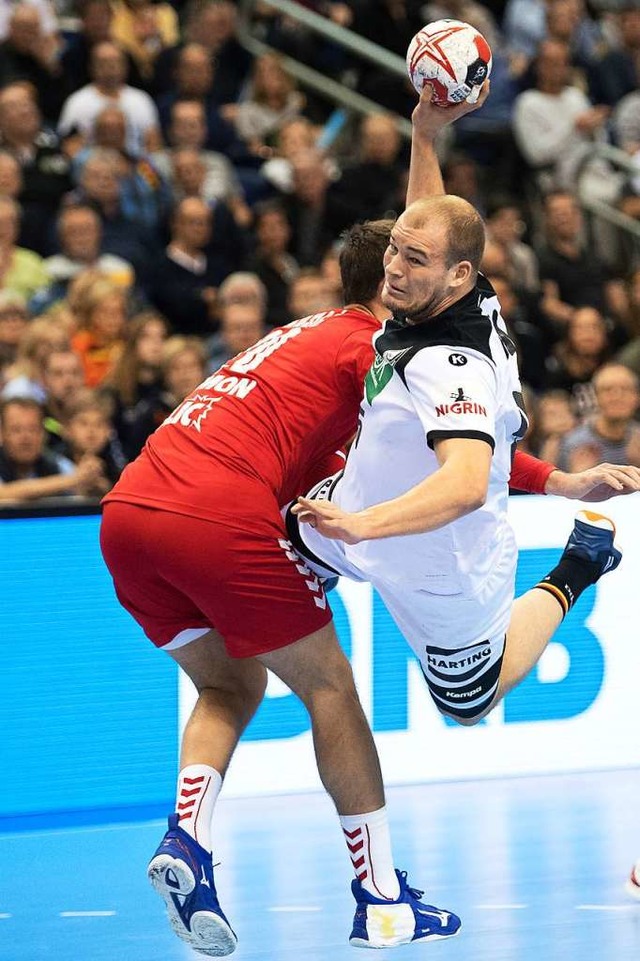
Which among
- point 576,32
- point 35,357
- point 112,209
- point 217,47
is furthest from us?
point 576,32

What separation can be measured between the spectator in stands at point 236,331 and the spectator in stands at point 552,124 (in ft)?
12.0

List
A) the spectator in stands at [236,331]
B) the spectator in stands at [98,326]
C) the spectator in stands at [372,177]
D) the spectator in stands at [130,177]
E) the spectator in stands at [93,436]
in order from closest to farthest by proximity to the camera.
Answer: the spectator in stands at [93,436], the spectator in stands at [98,326], the spectator in stands at [236,331], the spectator in stands at [130,177], the spectator in stands at [372,177]

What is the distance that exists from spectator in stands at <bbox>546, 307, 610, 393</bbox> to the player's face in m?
6.15

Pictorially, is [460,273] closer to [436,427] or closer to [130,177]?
[436,427]

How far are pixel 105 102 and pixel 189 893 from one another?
23.3 ft

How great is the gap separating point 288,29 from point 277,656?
8.69 meters

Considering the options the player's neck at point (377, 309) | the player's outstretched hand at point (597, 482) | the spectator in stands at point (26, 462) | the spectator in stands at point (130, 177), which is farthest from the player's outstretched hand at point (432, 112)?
the spectator in stands at point (130, 177)

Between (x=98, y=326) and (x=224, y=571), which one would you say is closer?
(x=224, y=571)

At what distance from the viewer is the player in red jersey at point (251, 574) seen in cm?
454

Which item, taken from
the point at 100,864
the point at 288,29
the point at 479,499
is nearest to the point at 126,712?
the point at 100,864

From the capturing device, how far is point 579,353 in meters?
10.6

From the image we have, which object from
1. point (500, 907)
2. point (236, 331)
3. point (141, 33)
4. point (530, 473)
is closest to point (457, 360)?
point (530, 473)

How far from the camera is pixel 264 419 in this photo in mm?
4668

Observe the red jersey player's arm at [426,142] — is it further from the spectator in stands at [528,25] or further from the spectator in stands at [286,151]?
the spectator in stands at [528,25]
